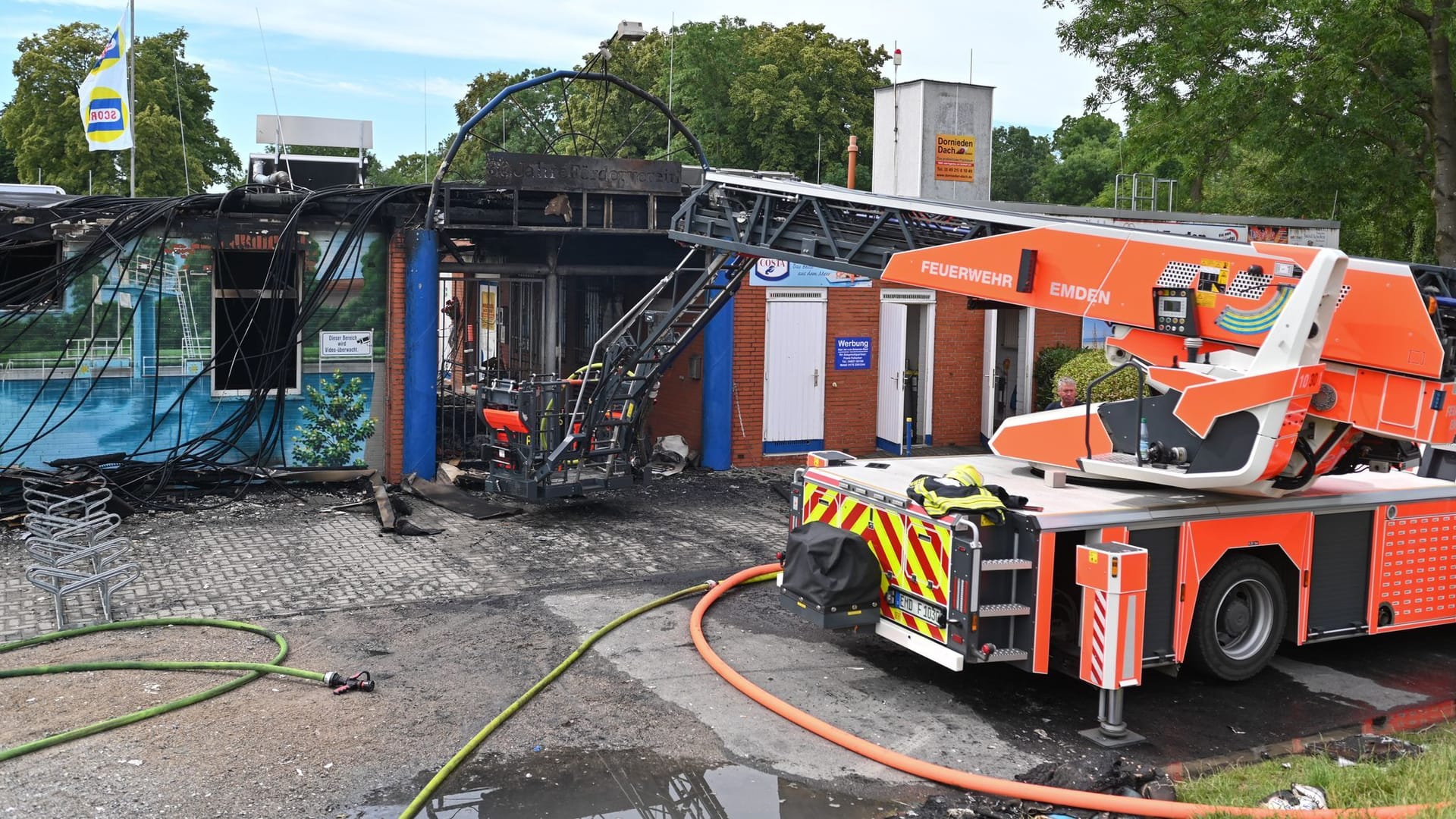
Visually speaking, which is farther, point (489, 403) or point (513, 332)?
point (513, 332)

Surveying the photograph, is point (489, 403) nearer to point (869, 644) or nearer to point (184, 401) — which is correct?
point (184, 401)

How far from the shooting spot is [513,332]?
59.2ft

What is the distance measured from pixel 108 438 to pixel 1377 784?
42.9 ft

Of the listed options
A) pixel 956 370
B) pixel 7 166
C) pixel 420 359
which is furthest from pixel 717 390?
pixel 7 166

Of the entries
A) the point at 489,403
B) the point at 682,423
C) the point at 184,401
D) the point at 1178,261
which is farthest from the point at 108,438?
the point at 1178,261

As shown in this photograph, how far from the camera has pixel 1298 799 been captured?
6312 mm

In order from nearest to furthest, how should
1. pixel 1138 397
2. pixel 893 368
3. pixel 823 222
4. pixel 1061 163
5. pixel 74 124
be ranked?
1. pixel 1138 397
2. pixel 823 222
3. pixel 893 368
4. pixel 74 124
5. pixel 1061 163

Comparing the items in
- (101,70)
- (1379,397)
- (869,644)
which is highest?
(101,70)

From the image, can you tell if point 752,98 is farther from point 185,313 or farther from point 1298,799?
point 1298,799

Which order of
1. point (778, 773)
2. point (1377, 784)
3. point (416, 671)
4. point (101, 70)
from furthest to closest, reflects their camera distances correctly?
point (101, 70)
point (416, 671)
point (778, 773)
point (1377, 784)

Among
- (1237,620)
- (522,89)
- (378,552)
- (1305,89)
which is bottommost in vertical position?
(378,552)

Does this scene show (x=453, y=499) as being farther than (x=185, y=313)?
No

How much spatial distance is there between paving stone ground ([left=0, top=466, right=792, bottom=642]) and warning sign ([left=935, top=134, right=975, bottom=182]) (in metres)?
10.3

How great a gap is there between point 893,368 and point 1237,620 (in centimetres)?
1041
